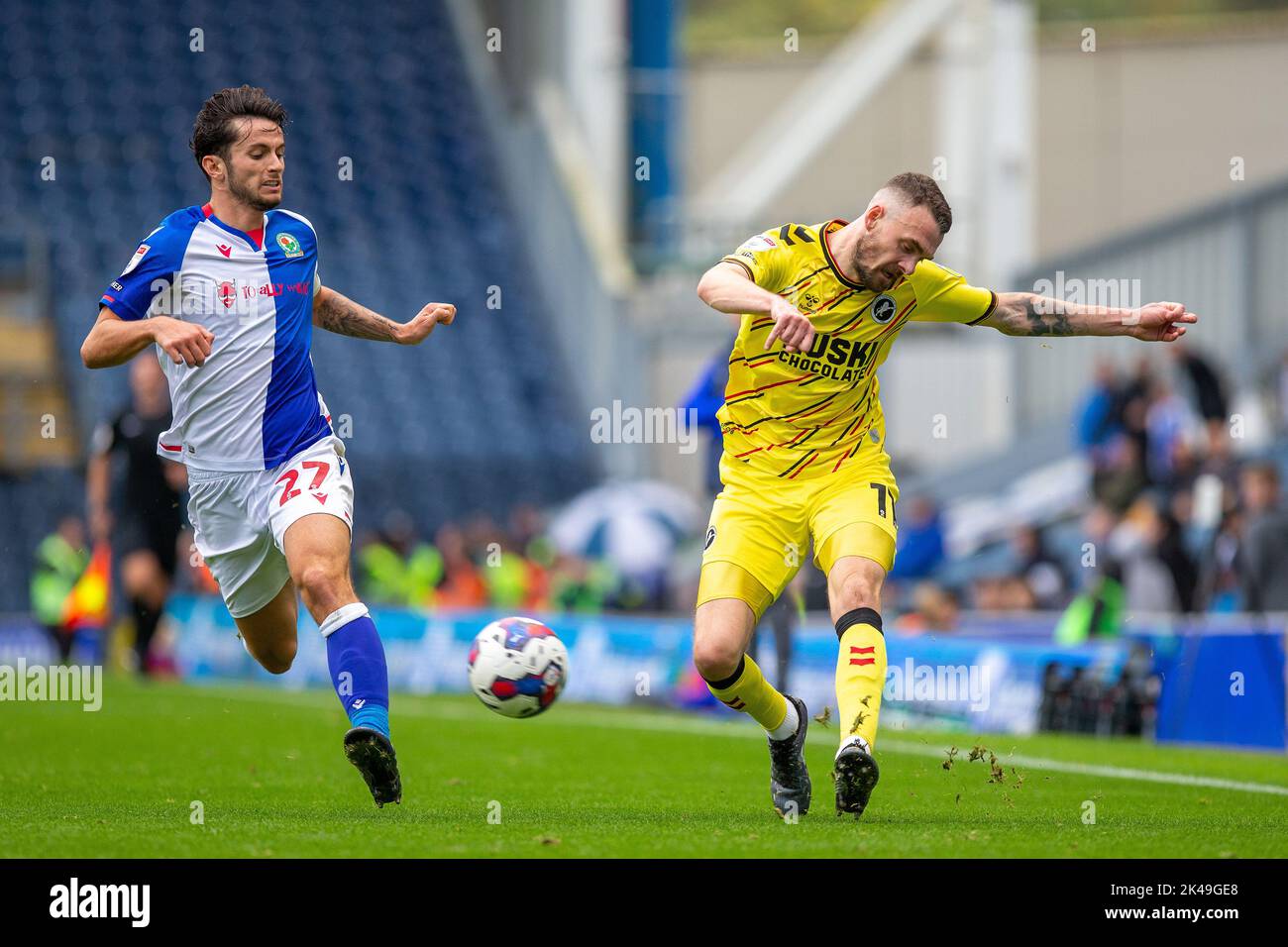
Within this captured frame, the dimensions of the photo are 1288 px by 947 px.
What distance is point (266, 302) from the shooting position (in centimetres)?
764

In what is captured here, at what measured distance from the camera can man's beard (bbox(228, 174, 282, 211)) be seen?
24.9ft

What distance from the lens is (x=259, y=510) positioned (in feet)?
25.1

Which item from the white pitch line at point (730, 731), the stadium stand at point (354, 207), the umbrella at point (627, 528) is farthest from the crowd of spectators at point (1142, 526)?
the stadium stand at point (354, 207)

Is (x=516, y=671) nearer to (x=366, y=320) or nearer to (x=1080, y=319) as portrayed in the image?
(x=366, y=320)

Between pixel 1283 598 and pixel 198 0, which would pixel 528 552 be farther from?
pixel 198 0

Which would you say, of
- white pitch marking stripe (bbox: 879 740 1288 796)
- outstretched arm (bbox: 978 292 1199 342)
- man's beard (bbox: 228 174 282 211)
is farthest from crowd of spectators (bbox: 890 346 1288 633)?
man's beard (bbox: 228 174 282 211)

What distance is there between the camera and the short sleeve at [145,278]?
7.36 metres

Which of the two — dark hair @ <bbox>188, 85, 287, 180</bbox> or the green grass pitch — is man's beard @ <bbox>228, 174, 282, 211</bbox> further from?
the green grass pitch

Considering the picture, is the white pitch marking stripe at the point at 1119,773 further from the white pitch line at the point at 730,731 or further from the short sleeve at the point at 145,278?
the short sleeve at the point at 145,278

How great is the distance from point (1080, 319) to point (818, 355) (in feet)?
3.47

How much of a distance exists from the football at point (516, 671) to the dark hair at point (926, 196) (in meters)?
2.21

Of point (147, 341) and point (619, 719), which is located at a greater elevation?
point (147, 341)
